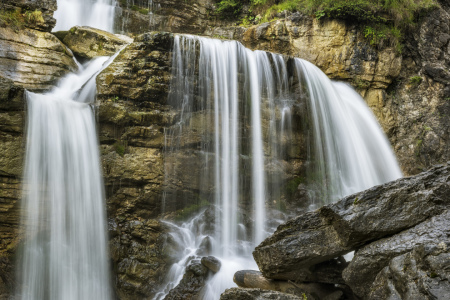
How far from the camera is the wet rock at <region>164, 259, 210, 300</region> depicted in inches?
256

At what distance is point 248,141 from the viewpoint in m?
9.40

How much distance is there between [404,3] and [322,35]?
354 centimetres

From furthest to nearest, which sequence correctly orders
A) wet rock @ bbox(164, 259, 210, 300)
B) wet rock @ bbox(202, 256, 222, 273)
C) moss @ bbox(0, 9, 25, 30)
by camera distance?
1. moss @ bbox(0, 9, 25, 30)
2. wet rock @ bbox(202, 256, 222, 273)
3. wet rock @ bbox(164, 259, 210, 300)

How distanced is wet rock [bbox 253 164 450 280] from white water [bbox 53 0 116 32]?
12142 millimetres

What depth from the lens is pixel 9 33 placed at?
8.93m

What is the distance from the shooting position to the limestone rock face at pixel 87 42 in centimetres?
1066

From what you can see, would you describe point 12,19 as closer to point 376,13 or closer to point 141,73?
point 141,73

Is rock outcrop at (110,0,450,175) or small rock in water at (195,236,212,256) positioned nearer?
small rock in water at (195,236,212,256)

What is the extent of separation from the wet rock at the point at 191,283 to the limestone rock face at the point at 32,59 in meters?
6.07

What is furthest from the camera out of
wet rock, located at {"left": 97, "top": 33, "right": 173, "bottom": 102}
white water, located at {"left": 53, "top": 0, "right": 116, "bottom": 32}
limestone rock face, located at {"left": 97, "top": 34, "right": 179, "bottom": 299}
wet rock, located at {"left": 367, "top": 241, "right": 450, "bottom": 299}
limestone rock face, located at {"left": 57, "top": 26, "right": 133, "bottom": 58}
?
white water, located at {"left": 53, "top": 0, "right": 116, "bottom": 32}

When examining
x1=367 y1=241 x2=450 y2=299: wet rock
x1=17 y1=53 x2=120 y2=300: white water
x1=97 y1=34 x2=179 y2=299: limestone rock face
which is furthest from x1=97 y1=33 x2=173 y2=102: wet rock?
x1=367 y1=241 x2=450 y2=299: wet rock

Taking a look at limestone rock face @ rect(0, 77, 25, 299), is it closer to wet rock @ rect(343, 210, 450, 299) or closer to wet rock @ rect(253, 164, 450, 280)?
wet rock @ rect(253, 164, 450, 280)

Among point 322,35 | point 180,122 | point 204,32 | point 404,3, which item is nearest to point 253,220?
point 180,122

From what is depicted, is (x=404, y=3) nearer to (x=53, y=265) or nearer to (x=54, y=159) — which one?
(x=54, y=159)
